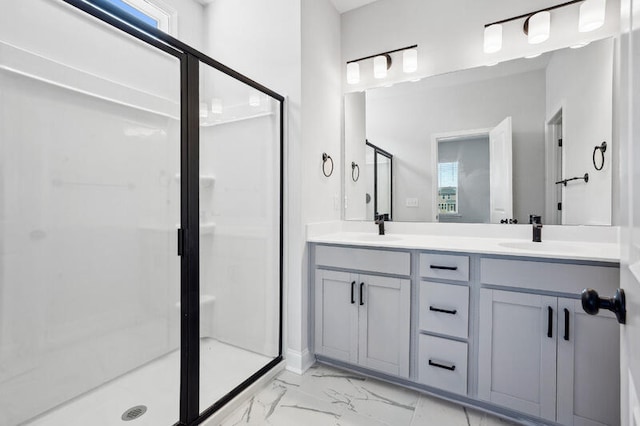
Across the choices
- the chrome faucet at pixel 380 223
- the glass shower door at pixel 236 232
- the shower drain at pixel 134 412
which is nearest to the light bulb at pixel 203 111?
the glass shower door at pixel 236 232

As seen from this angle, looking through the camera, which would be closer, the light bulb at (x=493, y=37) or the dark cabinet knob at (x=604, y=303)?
the dark cabinet knob at (x=604, y=303)

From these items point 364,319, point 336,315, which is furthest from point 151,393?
point 364,319

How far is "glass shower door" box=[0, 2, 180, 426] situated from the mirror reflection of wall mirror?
150 cm

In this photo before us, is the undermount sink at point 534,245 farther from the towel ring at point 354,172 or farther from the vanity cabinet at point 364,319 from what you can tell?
the towel ring at point 354,172

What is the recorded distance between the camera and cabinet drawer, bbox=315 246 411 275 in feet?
6.02

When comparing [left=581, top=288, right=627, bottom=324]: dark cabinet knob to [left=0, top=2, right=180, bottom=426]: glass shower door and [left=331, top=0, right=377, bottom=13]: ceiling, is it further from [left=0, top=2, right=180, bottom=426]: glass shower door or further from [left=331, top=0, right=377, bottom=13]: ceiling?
[left=331, top=0, right=377, bottom=13]: ceiling

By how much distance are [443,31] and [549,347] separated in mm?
2086

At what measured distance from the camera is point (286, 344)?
85.8 inches

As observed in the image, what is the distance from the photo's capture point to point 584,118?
6.13ft

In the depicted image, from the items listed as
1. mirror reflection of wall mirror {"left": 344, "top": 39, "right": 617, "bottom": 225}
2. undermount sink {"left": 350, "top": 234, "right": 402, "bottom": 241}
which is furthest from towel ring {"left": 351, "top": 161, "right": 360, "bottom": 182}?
undermount sink {"left": 350, "top": 234, "right": 402, "bottom": 241}

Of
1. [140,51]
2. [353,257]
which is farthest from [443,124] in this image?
[140,51]

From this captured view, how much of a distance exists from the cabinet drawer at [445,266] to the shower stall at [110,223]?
1.19 metres

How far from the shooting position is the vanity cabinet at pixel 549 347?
138cm

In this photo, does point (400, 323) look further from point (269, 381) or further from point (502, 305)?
point (269, 381)
